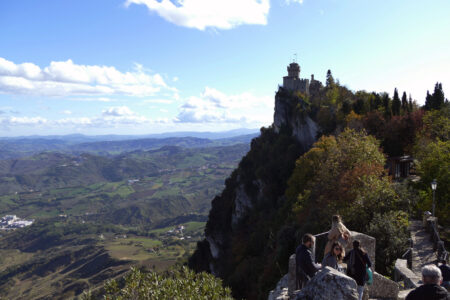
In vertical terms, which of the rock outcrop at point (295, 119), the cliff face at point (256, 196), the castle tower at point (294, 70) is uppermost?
the castle tower at point (294, 70)

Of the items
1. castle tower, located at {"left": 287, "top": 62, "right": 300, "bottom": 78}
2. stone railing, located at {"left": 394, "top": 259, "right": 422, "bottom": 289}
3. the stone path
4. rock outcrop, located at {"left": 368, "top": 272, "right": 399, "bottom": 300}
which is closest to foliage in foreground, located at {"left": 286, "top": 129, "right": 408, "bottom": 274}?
the stone path

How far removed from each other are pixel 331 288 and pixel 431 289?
2165 millimetres

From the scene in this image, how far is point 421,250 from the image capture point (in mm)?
18578

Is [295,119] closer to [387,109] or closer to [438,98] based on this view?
[387,109]

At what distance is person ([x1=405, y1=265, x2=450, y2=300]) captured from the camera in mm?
6543

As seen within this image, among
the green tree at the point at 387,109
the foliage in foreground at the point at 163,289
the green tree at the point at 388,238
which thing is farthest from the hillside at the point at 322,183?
the foliage in foreground at the point at 163,289

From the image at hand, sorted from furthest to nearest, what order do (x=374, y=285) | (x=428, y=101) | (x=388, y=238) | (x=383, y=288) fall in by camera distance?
(x=428, y=101), (x=388, y=238), (x=374, y=285), (x=383, y=288)

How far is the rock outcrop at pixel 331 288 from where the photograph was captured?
7.09m

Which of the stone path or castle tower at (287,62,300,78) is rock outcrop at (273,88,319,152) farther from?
the stone path

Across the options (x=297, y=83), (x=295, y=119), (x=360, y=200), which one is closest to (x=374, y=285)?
(x=360, y=200)

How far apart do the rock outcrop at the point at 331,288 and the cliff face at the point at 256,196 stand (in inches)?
1687

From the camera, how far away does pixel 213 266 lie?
261ft

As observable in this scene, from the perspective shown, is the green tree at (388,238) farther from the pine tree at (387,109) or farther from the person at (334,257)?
the pine tree at (387,109)

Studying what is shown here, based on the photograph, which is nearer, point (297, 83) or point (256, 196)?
point (256, 196)
